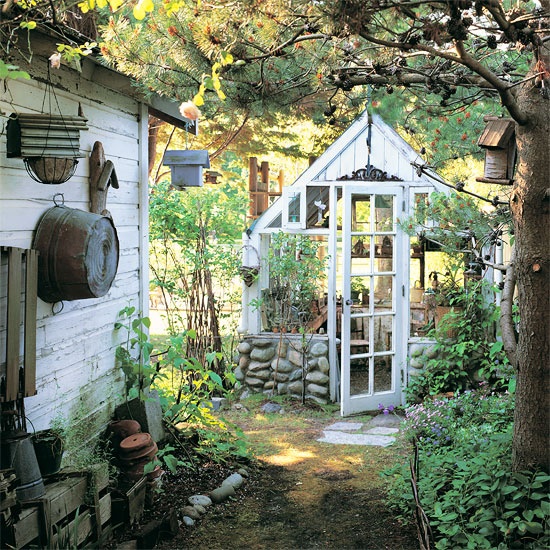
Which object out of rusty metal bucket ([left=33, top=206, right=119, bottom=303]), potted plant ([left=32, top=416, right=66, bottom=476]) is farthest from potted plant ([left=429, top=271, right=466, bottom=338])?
potted plant ([left=32, top=416, right=66, bottom=476])

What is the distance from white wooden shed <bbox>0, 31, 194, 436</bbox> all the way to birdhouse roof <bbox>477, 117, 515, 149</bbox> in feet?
7.24

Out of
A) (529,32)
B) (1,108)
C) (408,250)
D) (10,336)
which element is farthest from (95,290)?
(408,250)

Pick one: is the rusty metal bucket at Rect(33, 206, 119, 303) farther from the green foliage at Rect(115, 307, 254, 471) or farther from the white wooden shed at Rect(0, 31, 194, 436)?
the green foliage at Rect(115, 307, 254, 471)

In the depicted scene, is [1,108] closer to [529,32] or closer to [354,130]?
[529,32]

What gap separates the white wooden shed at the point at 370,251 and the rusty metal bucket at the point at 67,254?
3907mm

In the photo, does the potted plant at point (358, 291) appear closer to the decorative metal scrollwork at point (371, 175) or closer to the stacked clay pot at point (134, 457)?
the decorative metal scrollwork at point (371, 175)

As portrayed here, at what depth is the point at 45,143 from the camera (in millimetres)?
3736

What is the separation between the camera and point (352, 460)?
6.30 m

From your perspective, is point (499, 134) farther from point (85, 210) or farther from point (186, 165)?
point (186, 165)

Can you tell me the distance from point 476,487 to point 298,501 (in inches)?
61.9

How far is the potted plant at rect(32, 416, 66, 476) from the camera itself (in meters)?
3.82

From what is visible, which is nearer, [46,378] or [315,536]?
[46,378]

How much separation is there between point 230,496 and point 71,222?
Result: 2.24m

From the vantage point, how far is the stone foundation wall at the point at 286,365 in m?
8.17
